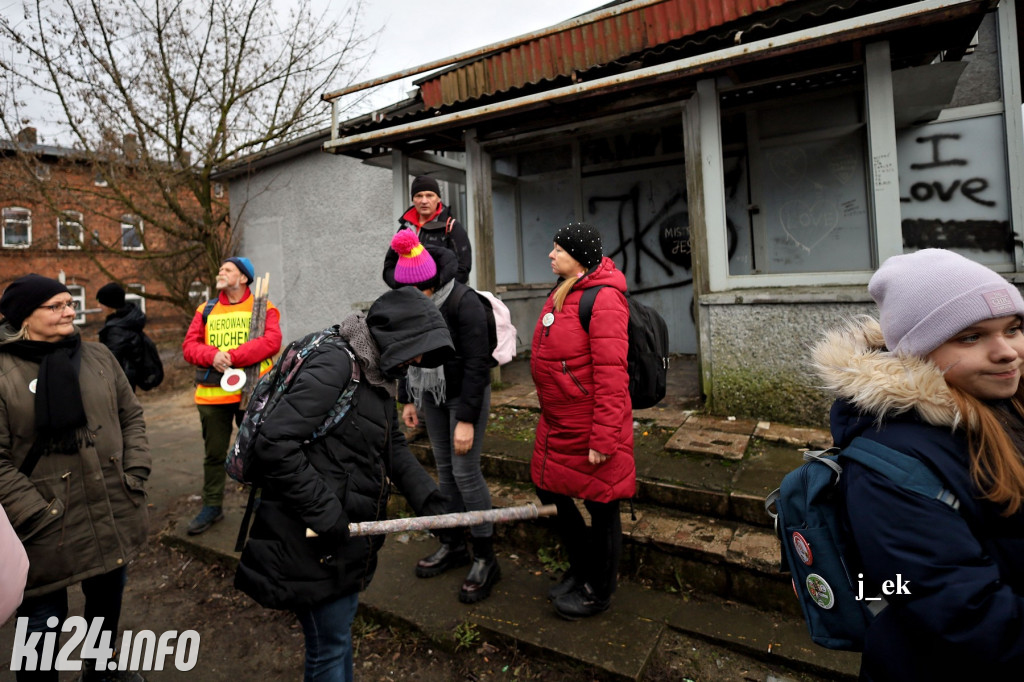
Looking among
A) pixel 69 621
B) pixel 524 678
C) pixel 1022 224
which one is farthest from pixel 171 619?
pixel 1022 224

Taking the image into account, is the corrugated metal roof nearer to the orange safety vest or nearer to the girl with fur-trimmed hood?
the orange safety vest

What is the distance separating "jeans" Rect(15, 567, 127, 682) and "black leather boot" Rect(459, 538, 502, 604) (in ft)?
5.38

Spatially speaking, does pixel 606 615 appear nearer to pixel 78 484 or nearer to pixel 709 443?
pixel 709 443

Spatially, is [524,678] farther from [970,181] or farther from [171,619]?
[970,181]

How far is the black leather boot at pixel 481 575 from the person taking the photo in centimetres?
286

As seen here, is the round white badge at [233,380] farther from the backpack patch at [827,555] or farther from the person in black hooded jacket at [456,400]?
the backpack patch at [827,555]

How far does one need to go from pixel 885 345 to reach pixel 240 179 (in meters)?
12.0

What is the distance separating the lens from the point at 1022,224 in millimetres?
4207

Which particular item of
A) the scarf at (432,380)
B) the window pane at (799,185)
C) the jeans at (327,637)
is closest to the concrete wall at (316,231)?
the window pane at (799,185)

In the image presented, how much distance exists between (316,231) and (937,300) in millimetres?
9962

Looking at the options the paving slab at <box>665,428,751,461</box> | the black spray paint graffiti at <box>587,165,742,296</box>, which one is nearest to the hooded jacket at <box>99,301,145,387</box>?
the paving slab at <box>665,428,751,461</box>

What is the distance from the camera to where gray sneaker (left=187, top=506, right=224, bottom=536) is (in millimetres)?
3922

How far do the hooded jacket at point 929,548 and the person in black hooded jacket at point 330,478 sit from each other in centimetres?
133

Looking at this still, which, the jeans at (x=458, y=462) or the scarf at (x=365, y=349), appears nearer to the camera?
the scarf at (x=365, y=349)
